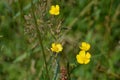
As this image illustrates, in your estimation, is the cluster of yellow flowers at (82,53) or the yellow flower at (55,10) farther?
the yellow flower at (55,10)

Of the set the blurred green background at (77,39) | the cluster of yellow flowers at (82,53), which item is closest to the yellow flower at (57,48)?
the cluster of yellow flowers at (82,53)

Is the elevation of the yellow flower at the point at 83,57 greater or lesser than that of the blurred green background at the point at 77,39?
greater

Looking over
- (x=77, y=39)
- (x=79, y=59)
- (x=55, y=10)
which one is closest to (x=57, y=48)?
(x=79, y=59)

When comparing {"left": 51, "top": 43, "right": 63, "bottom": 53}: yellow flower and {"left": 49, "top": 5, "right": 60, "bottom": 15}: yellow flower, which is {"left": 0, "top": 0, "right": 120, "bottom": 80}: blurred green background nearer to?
{"left": 49, "top": 5, "right": 60, "bottom": 15}: yellow flower

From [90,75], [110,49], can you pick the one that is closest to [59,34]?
[90,75]

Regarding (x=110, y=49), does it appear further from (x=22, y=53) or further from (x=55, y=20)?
(x=55, y=20)

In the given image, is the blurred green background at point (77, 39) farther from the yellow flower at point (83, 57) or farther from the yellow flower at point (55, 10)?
the yellow flower at point (83, 57)

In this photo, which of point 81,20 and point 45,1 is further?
point 81,20

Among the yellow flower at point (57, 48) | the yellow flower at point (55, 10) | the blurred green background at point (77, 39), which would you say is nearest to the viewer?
the yellow flower at point (57, 48)
